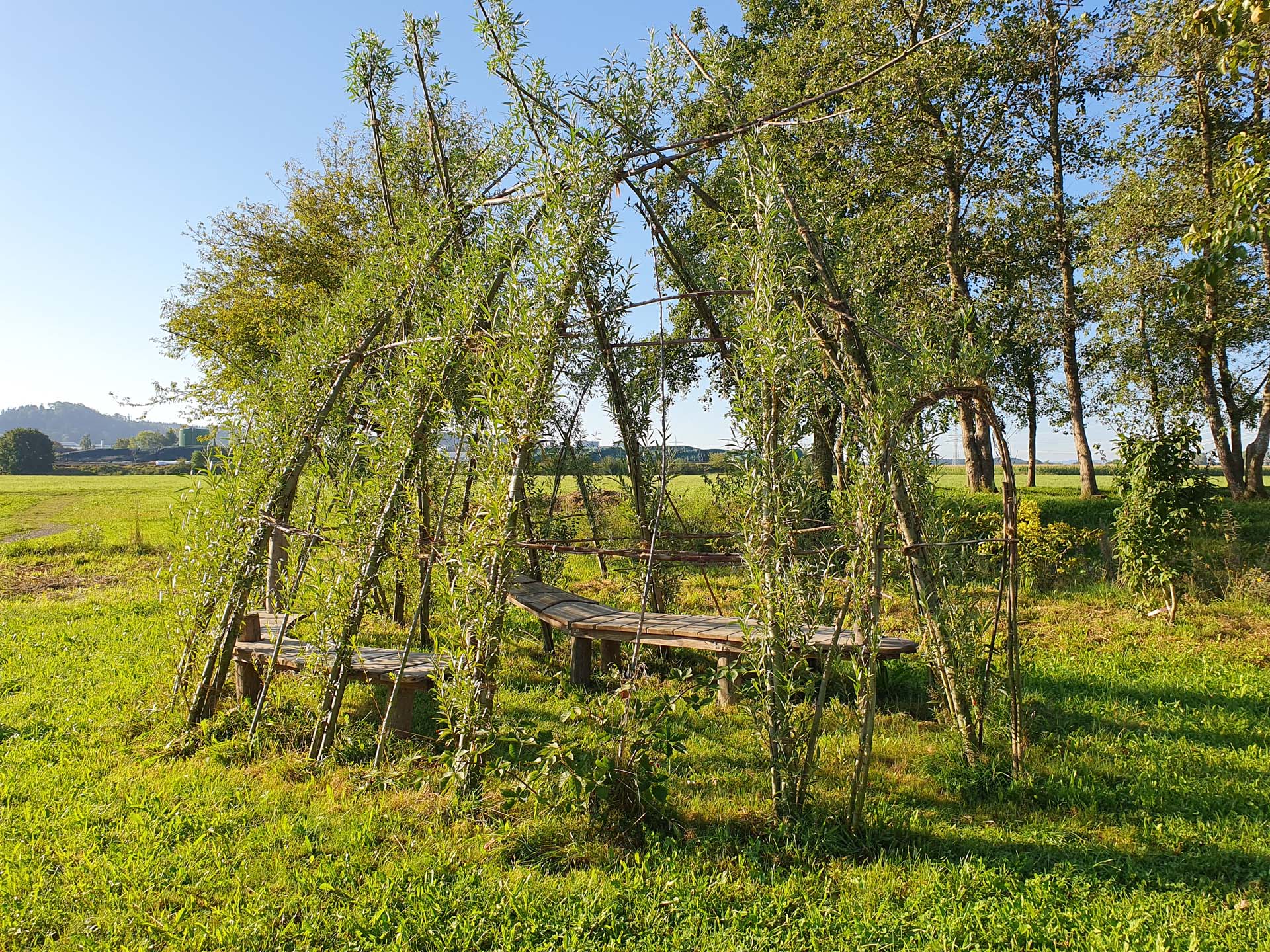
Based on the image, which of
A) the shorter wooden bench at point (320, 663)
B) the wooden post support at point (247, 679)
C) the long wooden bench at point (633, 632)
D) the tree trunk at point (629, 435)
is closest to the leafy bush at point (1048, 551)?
the tree trunk at point (629, 435)

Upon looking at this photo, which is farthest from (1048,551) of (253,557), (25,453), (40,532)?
(25,453)

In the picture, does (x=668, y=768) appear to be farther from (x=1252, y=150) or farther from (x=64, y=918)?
(x=1252, y=150)

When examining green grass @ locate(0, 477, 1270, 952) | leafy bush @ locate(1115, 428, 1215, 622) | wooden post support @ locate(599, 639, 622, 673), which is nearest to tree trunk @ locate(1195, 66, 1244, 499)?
leafy bush @ locate(1115, 428, 1215, 622)

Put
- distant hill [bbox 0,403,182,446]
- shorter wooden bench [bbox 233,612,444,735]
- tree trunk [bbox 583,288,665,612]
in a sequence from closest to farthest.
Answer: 1. shorter wooden bench [bbox 233,612,444,735]
2. tree trunk [bbox 583,288,665,612]
3. distant hill [bbox 0,403,182,446]

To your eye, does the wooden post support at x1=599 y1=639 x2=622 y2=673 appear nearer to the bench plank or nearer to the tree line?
the bench plank

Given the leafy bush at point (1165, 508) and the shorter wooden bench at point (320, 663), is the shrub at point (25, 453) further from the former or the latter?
the leafy bush at point (1165, 508)

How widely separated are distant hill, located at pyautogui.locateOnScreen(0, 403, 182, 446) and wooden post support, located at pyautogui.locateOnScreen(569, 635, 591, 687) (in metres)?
184

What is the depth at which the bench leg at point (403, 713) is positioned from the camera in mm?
4328

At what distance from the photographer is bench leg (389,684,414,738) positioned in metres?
4.33

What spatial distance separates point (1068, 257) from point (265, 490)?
15.0 meters

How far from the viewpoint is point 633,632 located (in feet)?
16.4

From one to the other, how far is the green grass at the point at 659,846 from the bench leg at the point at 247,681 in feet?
0.84

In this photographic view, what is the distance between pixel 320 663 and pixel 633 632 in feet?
6.55

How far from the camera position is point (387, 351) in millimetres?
5004
